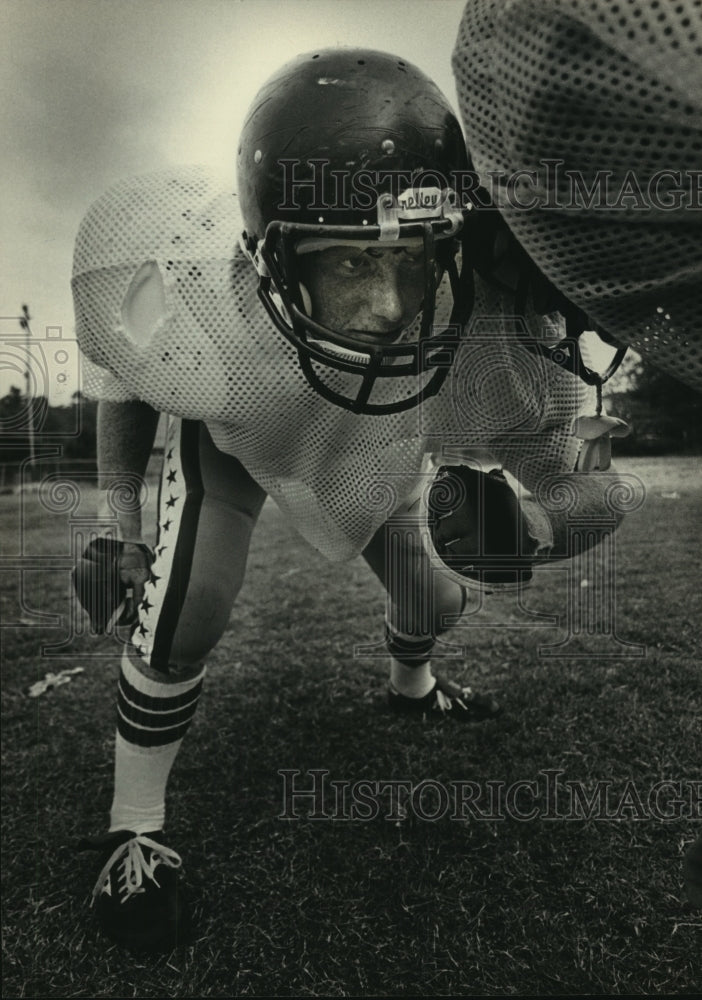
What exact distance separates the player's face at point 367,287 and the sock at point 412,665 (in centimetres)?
122

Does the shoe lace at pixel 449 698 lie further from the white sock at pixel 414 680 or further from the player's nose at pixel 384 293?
the player's nose at pixel 384 293

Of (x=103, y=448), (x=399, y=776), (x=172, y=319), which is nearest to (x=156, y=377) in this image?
(x=172, y=319)

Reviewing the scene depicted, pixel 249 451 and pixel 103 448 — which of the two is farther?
pixel 103 448

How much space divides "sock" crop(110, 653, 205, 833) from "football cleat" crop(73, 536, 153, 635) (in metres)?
0.10

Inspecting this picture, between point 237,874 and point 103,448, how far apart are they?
0.89 meters

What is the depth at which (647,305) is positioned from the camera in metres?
0.73

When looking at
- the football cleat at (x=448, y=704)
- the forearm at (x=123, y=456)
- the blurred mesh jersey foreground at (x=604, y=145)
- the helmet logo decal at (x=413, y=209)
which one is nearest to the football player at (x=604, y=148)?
the blurred mesh jersey foreground at (x=604, y=145)

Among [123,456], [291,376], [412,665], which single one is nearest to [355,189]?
[291,376]

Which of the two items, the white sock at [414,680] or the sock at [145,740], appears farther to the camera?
the white sock at [414,680]

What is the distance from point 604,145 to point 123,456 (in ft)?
3.67

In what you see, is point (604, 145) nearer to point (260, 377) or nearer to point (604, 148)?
point (604, 148)

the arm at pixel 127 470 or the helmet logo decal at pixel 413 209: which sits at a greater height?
the helmet logo decal at pixel 413 209

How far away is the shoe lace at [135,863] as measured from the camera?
4.50ft

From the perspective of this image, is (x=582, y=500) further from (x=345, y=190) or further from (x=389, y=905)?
(x=389, y=905)
